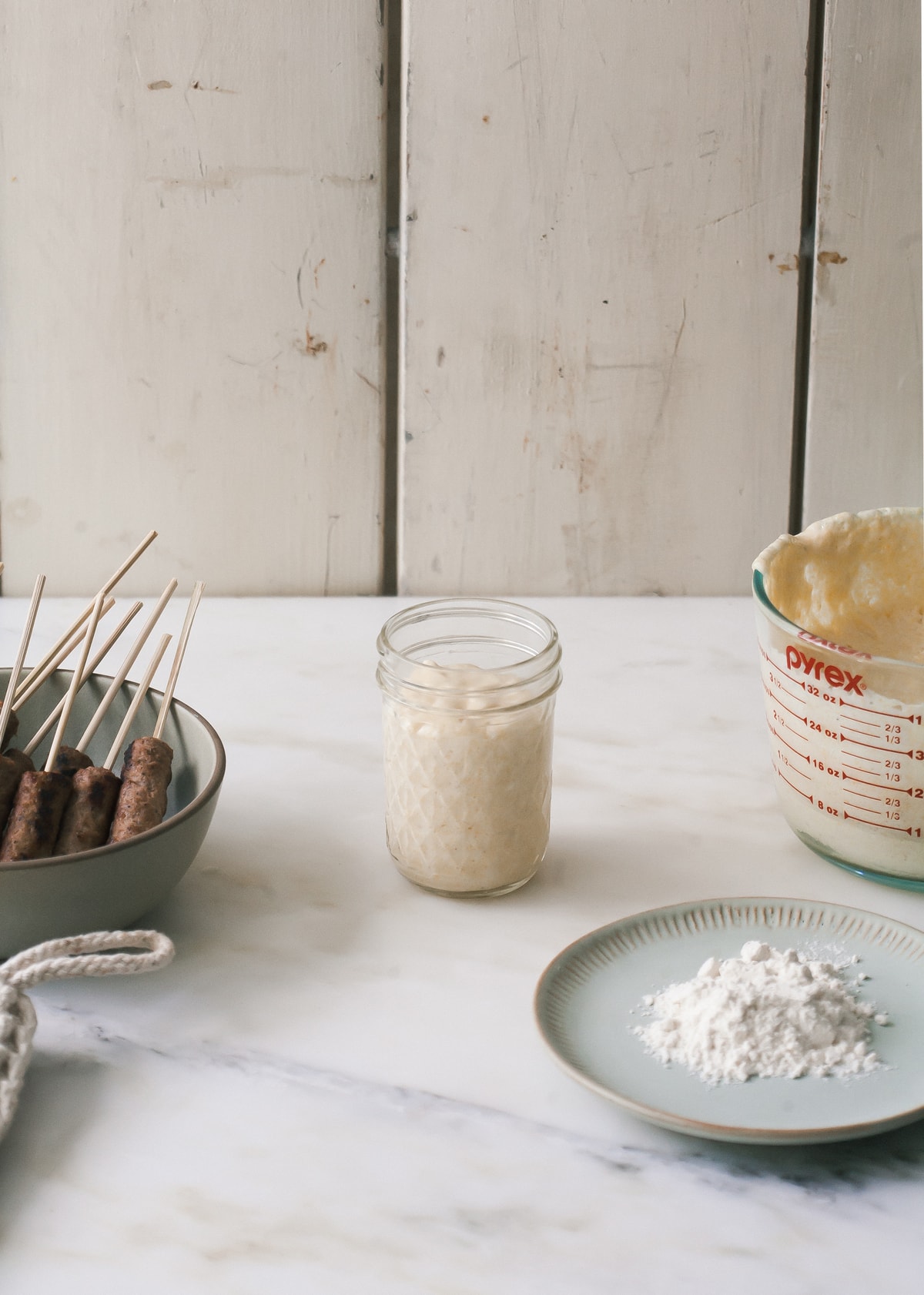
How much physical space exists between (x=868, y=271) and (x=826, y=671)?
595mm

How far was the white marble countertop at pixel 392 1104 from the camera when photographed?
0.52m

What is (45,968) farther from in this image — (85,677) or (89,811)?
(85,677)

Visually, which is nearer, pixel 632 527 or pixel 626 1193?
pixel 626 1193

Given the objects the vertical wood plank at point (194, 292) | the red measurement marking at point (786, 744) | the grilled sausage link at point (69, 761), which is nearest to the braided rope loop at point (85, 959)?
the grilled sausage link at point (69, 761)

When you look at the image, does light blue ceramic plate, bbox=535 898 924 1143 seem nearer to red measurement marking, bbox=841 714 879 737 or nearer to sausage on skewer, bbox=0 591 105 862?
red measurement marking, bbox=841 714 879 737

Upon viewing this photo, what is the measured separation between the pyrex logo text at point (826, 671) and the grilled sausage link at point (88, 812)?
0.41 meters

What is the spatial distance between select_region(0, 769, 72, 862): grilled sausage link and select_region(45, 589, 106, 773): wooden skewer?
0.08ft

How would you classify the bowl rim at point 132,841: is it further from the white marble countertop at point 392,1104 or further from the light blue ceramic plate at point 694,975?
the light blue ceramic plate at point 694,975

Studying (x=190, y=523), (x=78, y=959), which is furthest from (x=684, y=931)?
(x=190, y=523)

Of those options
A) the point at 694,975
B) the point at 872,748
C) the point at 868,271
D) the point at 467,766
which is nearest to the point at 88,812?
the point at 467,766

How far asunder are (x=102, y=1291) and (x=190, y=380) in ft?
2.87

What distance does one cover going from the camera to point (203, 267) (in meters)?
1.17

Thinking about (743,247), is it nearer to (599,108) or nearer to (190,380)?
(599,108)

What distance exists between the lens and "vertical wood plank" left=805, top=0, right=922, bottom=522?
3.70ft
